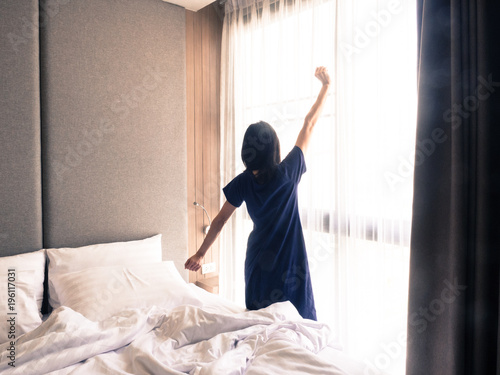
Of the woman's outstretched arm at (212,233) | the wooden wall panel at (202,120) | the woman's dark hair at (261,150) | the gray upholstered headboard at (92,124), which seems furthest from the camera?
the wooden wall panel at (202,120)

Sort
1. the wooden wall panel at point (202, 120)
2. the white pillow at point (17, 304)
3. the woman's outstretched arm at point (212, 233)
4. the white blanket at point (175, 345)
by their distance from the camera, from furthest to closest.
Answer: the wooden wall panel at point (202, 120)
the woman's outstretched arm at point (212, 233)
the white pillow at point (17, 304)
the white blanket at point (175, 345)

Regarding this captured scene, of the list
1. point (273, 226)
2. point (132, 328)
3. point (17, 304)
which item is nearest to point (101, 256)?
point (17, 304)

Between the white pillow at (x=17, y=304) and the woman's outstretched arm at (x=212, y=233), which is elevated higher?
the woman's outstretched arm at (x=212, y=233)

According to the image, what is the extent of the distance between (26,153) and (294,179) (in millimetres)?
1601

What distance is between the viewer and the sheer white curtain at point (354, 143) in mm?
1980

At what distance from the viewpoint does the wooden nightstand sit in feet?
9.42

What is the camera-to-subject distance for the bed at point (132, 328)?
4.34 feet

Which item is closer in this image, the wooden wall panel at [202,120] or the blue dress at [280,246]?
the blue dress at [280,246]

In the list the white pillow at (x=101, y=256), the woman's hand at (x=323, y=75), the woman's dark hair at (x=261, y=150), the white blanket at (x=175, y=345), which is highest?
the woman's hand at (x=323, y=75)

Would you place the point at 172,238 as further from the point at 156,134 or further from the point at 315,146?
the point at 315,146

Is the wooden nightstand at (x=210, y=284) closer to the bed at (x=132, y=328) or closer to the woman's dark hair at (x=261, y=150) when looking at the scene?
the bed at (x=132, y=328)

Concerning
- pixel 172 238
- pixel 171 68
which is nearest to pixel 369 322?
pixel 172 238

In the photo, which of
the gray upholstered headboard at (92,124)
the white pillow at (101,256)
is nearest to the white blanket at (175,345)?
the white pillow at (101,256)

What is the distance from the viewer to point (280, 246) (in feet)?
6.46
